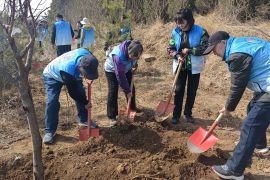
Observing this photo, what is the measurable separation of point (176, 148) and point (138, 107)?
1.85 metres

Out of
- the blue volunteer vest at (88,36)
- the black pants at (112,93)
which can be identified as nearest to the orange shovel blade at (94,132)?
the black pants at (112,93)

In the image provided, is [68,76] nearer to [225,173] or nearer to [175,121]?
[175,121]

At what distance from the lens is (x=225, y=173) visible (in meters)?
3.65

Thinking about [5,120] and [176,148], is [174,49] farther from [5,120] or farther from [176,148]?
[5,120]

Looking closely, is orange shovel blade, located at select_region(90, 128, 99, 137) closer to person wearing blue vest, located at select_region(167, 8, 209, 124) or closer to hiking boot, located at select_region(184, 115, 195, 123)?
person wearing blue vest, located at select_region(167, 8, 209, 124)

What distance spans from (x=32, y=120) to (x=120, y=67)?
1.63 m

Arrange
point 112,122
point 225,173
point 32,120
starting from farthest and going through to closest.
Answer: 1. point 112,122
2. point 225,173
3. point 32,120

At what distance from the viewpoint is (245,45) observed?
10.9 ft

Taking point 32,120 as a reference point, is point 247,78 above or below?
above

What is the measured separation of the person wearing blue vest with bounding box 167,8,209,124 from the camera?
15.5ft

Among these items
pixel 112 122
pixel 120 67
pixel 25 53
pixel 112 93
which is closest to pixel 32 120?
pixel 25 53

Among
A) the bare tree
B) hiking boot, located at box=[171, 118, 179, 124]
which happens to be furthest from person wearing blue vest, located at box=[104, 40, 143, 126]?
the bare tree

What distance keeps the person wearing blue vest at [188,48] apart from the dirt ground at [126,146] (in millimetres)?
644

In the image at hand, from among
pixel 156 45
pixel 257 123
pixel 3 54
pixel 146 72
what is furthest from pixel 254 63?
pixel 156 45
